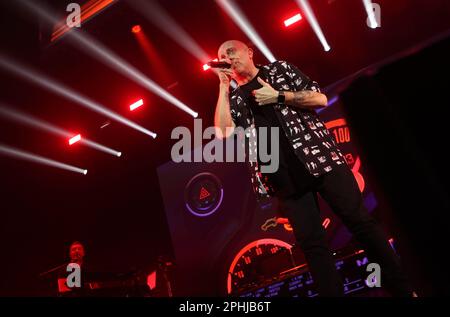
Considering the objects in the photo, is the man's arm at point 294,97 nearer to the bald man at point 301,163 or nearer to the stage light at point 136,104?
the bald man at point 301,163

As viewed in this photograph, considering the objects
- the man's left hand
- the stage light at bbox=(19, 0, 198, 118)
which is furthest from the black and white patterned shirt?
the stage light at bbox=(19, 0, 198, 118)

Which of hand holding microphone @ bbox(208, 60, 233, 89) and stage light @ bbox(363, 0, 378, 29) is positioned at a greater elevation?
stage light @ bbox(363, 0, 378, 29)

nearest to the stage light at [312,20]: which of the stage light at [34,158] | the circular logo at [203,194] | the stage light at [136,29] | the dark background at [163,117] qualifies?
the dark background at [163,117]

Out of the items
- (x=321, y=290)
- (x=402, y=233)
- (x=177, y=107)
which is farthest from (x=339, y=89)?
(x=177, y=107)

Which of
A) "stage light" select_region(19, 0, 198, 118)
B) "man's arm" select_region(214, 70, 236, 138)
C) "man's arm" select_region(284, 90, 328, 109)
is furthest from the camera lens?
"stage light" select_region(19, 0, 198, 118)

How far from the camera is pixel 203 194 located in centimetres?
580

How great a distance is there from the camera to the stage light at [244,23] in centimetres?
444

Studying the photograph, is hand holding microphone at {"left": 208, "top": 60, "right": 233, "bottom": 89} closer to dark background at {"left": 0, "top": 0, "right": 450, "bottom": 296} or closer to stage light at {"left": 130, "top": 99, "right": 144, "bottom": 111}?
dark background at {"left": 0, "top": 0, "right": 450, "bottom": 296}

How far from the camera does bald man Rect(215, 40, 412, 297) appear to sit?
180 centimetres

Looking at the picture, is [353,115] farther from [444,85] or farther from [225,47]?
[225,47]

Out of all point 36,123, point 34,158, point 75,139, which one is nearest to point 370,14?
point 75,139

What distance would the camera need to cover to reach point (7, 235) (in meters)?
6.31

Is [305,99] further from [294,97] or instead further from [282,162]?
[282,162]

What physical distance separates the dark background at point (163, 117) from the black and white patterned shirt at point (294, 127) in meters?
0.85
